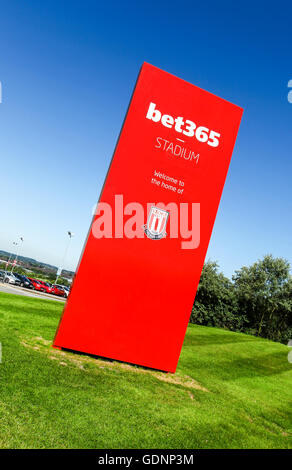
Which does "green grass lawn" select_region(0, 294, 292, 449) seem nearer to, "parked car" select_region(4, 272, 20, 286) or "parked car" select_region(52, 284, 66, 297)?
"parked car" select_region(4, 272, 20, 286)

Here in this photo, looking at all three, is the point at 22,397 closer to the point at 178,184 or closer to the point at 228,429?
the point at 228,429

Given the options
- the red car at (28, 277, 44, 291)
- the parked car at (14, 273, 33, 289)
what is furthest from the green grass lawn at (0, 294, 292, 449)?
the red car at (28, 277, 44, 291)

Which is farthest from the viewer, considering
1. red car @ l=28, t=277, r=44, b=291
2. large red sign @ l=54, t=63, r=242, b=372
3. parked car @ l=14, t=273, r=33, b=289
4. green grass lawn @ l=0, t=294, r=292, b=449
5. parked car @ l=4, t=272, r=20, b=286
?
red car @ l=28, t=277, r=44, b=291

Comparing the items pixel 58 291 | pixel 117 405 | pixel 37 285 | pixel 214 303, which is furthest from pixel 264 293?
pixel 117 405

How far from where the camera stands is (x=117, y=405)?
5.36 meters

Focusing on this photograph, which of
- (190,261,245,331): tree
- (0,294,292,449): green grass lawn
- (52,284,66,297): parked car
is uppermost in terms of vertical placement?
(190,261,245,331): tree

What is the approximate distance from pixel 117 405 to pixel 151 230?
13.1 feet

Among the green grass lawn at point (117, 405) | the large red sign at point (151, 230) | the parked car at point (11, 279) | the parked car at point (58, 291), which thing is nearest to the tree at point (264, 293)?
the parked car at point (58, 291)

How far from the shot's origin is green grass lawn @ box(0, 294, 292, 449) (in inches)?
166

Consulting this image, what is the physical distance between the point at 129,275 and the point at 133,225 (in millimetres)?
1218

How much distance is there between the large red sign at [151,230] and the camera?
7598 mm

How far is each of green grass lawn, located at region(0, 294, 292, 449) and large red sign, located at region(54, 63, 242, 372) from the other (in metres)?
0.68

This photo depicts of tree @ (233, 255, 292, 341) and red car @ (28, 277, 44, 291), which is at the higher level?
tree @ (233, 255, 292, 341)

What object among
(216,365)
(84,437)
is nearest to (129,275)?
(84,437)
